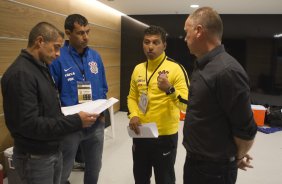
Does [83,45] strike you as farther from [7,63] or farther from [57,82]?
[7,63]

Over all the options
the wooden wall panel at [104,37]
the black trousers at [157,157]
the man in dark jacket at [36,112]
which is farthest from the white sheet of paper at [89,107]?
the wooden wall panel at [104,37]

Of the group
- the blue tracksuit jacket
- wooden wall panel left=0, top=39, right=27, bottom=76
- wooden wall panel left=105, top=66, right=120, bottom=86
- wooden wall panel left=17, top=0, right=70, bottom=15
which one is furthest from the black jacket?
wooden wall panel left=105, top=66, right=120, bottom=86

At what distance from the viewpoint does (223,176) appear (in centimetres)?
130

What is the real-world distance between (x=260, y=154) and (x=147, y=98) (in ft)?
8.09

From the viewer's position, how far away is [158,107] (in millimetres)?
1872

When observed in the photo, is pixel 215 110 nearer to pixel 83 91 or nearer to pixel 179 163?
pixel 83 91

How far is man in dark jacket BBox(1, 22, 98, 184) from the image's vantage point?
1.28 meters

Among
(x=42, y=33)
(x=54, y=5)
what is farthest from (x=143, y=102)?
(x=54, y=5)

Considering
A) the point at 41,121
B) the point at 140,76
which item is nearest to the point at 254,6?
the point at 140,76

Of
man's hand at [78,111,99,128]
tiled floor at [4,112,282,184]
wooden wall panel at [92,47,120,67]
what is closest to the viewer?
man's hand at [78,111,99,128]

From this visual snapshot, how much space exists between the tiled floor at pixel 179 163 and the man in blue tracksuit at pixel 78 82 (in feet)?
2.71

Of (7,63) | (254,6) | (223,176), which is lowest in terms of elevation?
(223,176)

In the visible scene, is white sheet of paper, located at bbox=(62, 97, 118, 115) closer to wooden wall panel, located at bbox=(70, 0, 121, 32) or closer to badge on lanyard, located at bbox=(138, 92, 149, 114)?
badge on lanyard, located at bbox=(138, 92, 149, 114)

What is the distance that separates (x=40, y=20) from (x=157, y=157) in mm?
2172
